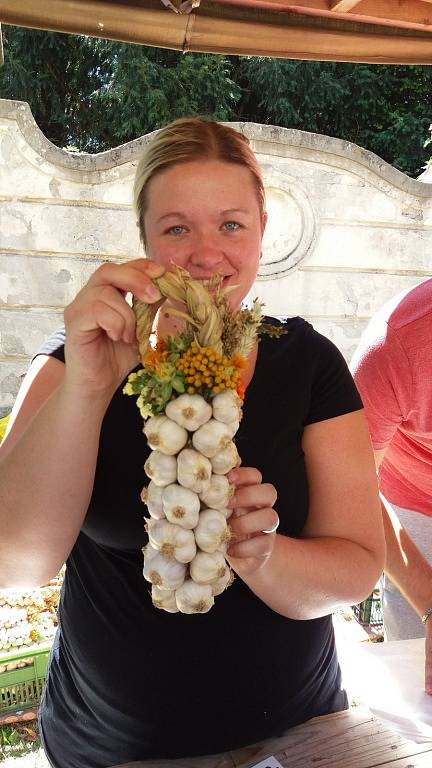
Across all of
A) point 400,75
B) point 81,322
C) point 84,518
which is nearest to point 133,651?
point 84,518

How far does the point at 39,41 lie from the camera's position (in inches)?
715

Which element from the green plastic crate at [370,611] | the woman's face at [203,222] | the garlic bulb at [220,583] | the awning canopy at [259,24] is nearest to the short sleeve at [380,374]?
the woman's face at [203,222]

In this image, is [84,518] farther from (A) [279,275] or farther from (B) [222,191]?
(A) [279,275]

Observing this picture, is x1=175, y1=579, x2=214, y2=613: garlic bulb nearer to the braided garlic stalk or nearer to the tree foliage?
the braided garlic stalk

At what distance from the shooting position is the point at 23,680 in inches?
142

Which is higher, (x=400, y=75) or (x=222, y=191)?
(x=400, y=75)

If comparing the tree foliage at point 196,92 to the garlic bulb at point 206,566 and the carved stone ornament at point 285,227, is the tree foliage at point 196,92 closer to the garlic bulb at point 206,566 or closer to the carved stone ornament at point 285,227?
the carved stone ornament at point 285,227

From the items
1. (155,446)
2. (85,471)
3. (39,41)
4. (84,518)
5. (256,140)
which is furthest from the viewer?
(39,41)

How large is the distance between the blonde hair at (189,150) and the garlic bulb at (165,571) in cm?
83

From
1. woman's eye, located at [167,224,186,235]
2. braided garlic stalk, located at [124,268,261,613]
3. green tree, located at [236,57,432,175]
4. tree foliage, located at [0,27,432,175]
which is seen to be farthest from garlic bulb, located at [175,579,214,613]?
green tree, located at [236,57,432,175]

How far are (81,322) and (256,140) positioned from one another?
7.86 metres

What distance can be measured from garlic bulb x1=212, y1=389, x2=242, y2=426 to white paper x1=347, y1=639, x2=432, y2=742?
91cm

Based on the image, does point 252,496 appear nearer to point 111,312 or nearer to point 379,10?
point 111,312

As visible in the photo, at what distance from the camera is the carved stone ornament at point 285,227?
853 centimetres
